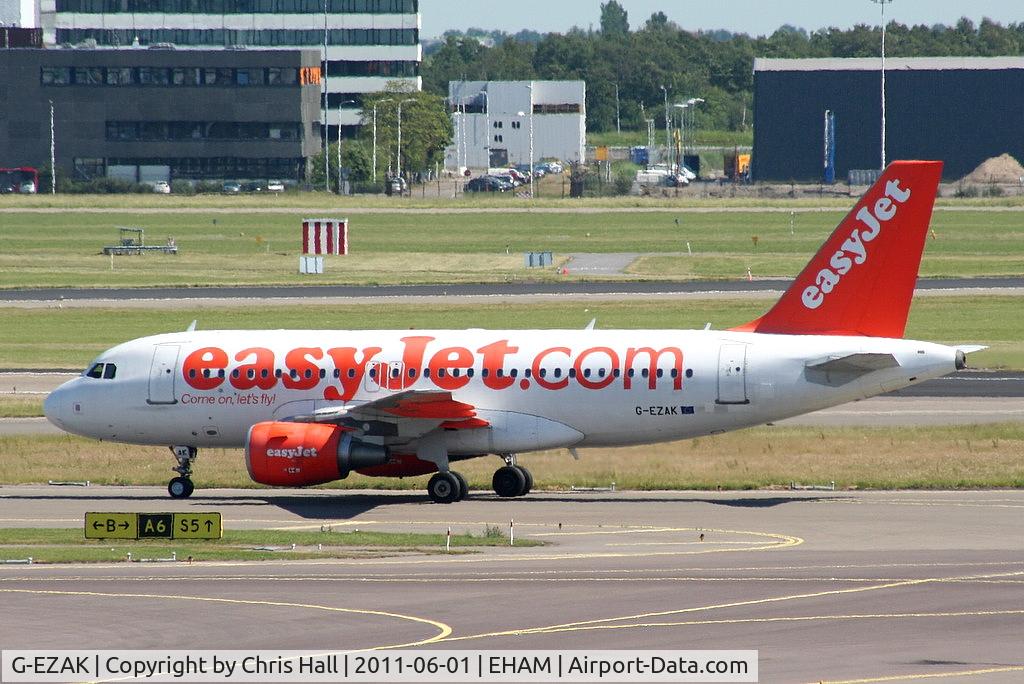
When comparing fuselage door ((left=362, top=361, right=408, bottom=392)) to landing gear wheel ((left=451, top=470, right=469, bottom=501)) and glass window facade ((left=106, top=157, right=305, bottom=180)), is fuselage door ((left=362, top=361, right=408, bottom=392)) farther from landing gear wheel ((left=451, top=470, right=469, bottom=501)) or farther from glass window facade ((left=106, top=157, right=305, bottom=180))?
glass window facade ((left=106, top=157, right=305, bottom=180))

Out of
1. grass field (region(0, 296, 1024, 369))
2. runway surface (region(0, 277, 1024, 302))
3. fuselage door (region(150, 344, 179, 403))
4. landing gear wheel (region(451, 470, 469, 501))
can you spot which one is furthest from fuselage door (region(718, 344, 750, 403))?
runway surface (region(0, 277, 1024, 302))

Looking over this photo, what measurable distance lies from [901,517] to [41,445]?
82.8 feet

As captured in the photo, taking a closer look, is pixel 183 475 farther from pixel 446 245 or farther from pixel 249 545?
pixel 446 245

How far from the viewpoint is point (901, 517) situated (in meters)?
35.1

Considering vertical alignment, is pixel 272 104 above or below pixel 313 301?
above

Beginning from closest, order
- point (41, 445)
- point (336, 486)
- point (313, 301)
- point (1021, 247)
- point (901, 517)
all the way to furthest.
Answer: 1. point (901, 517)
2. point (336, 486)
3. point (41, 445)
4. point (313, 301)
5. point (1021, 247)

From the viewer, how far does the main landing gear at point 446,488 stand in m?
38.9

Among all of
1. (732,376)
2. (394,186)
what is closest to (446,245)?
(394,186)

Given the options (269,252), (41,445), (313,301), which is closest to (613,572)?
(41,445)

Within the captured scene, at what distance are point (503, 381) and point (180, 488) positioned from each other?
8616mm

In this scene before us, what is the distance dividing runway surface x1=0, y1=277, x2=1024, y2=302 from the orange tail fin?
150 feet

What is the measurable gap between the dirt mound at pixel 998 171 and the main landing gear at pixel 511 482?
155791mm

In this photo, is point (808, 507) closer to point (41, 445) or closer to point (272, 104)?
point (41, 445)

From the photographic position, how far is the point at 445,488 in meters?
38.9
